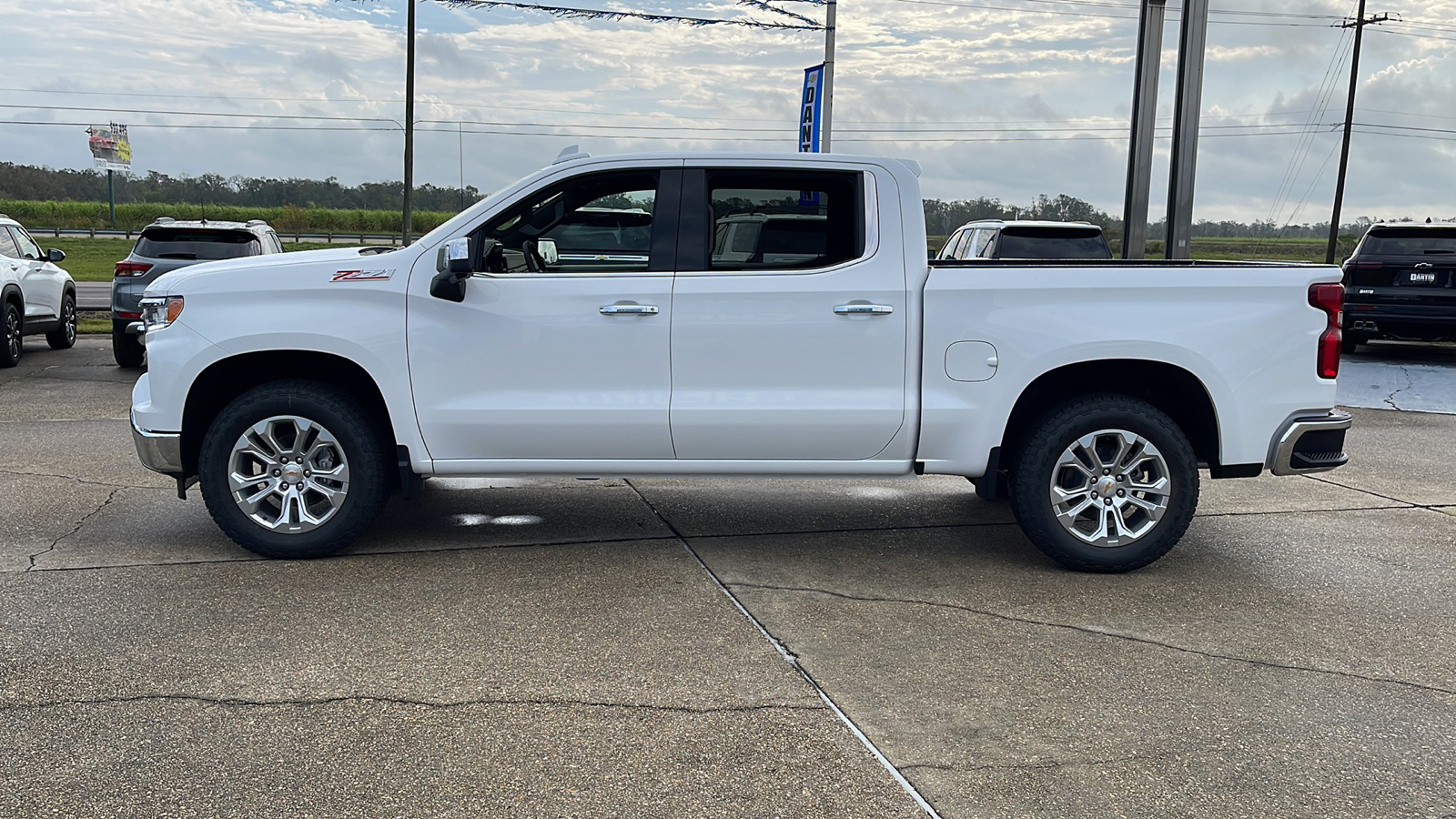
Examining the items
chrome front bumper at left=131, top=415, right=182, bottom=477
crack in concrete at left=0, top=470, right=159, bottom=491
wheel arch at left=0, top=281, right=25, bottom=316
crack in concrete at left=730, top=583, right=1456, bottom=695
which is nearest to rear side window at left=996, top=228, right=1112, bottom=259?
crack in concrete at left=730, top=583, right=1456, bottom=695

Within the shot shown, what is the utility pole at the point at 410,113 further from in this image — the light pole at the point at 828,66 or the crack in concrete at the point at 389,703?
the crack in concrete at the point at 389,703

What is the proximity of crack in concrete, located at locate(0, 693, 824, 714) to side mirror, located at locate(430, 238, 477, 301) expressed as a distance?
2.09m

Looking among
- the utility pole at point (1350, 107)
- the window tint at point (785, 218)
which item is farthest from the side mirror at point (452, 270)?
the utility pole at point (1350, 107)

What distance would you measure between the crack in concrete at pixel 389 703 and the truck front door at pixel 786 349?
1.83m

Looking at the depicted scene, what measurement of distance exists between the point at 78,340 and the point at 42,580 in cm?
1360

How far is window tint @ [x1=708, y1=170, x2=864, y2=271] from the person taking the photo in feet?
18.4

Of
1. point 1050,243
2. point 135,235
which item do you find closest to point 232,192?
point 135,235

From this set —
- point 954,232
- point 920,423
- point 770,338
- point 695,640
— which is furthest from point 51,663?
point 954,232

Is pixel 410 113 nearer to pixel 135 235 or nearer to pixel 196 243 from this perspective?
pixel 196 243

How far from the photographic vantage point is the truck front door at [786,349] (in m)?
5.46

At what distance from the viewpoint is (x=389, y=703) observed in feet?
12.9

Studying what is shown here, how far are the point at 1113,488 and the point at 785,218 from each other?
2002 mm

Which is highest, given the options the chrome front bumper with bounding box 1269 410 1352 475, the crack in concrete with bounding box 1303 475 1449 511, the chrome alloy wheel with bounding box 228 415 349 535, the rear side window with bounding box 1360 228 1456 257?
the rear side window with bounding box 1360 228 1456 257

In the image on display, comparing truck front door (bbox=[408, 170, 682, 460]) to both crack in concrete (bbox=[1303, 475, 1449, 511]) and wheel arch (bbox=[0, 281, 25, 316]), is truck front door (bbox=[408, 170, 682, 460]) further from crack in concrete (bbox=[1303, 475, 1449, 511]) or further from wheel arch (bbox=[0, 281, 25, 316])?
wheel arch (bbox=[0, 281, 25, 316])
